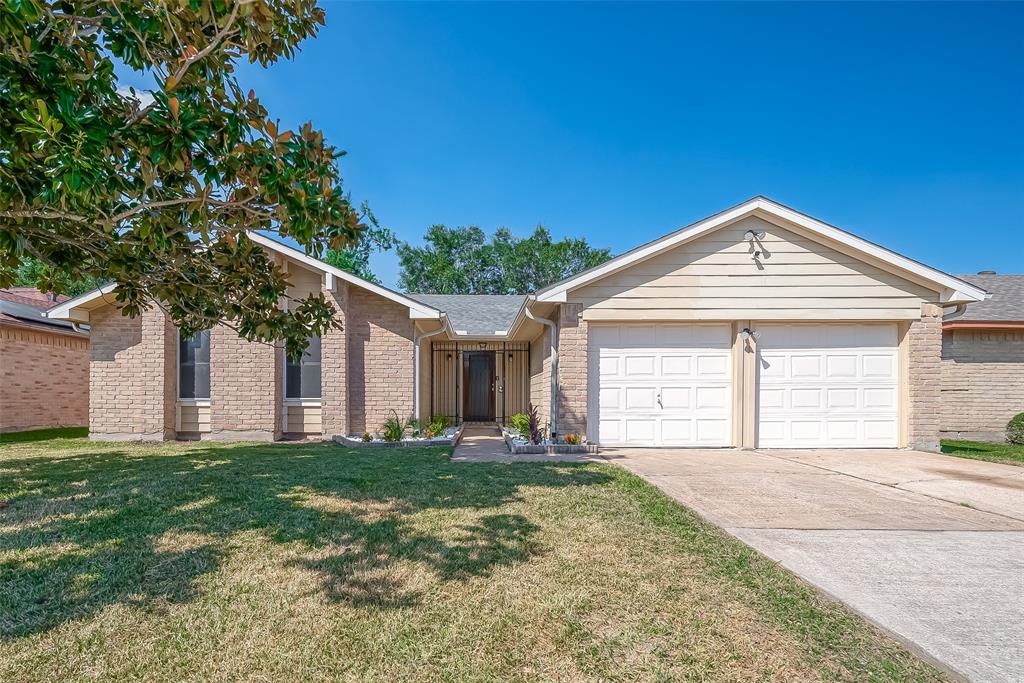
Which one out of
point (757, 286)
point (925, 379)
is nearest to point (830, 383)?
point (925, 379)

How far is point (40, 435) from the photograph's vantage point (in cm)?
1170

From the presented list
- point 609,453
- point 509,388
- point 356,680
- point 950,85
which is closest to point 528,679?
point 356,680

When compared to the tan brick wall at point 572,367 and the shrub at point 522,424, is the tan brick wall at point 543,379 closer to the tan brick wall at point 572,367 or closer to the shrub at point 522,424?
the shrub at point 522,424

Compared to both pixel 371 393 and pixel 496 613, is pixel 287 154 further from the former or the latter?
pixel 371 393

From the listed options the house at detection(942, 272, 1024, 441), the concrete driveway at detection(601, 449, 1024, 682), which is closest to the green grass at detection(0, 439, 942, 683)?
the concrete driveway at detection(601, 449, 1024, 682)

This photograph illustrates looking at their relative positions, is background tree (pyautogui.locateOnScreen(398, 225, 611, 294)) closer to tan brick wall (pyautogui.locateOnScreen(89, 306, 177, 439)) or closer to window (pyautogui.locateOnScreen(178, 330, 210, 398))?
window (pyautogui.locateOnScreen(178, 330, 210, 398))

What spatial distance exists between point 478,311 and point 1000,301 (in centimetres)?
1443

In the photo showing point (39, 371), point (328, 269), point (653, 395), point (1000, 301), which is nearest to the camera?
point (653, 395)

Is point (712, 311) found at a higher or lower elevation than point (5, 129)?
lower

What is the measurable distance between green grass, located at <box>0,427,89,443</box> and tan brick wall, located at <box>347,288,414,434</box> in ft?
22.7

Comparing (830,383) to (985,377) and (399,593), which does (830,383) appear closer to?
(985,377)

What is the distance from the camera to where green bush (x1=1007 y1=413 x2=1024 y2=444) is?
1096cm

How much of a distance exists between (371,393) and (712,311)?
7.24 meters

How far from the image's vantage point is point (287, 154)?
443 cm
